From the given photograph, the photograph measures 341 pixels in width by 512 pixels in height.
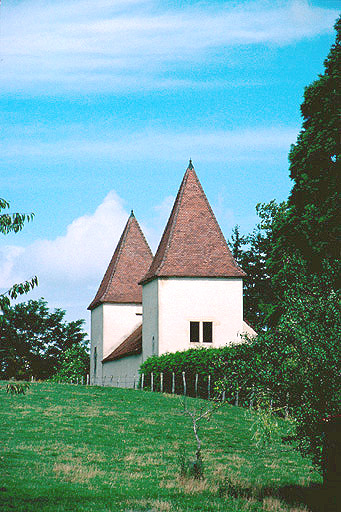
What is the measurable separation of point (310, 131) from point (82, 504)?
25265mm

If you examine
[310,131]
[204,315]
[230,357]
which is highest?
[310,131]

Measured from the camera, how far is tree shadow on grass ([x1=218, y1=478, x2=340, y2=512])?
1544 centimetres

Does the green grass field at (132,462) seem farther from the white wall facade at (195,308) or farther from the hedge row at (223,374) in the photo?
the white wall facade at (195,308)

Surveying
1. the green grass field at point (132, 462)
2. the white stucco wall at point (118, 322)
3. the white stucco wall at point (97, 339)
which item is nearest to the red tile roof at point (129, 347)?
the white stucco wall at point (118, 322)

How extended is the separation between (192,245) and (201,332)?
5.39 m

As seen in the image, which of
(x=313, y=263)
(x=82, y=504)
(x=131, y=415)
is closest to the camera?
(x=82, y=504)

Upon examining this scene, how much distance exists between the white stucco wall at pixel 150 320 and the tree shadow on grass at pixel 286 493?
3078cm

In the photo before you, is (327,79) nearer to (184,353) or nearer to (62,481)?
(184,353)

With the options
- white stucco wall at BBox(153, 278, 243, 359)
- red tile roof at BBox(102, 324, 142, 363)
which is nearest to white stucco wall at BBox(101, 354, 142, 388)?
red tile roof at BBox(102, 324, 142, 363)

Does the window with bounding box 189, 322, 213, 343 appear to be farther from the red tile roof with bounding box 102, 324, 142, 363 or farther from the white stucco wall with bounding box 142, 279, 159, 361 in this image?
the red tile roof with bounding box 102, 324, 142, 363

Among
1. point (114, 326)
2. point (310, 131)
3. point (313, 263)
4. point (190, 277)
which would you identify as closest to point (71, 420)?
point (313, 263)

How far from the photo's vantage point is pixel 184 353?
41.6 metres

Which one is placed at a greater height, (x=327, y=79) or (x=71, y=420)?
(x=327, y=79)

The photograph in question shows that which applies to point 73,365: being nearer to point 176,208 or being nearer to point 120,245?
point 120,245
